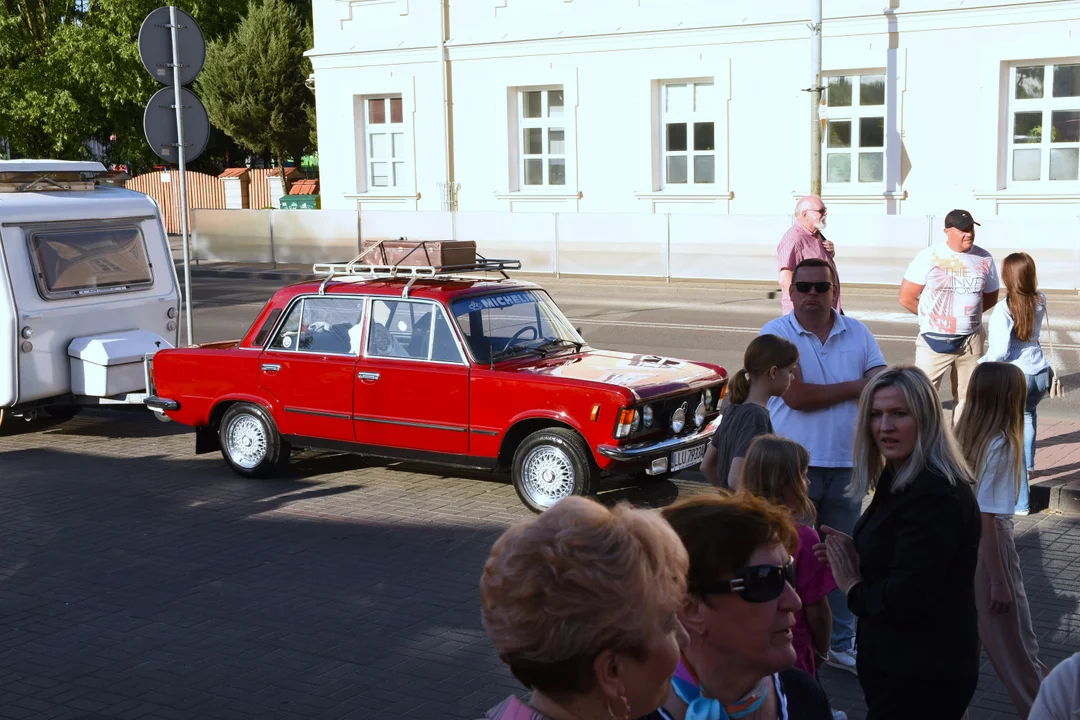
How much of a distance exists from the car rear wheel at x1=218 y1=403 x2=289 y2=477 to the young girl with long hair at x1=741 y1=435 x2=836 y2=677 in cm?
575

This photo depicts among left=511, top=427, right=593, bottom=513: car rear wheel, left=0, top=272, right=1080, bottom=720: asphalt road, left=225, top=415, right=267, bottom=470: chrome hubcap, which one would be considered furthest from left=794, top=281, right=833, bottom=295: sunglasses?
left=225, top=415, right=267, bottom=470: chrome hubcap

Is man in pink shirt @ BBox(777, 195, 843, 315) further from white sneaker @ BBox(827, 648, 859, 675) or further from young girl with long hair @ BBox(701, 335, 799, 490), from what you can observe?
white sneaker @ BBox(827, 648, 859, 675)

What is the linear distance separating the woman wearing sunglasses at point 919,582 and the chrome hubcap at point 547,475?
4.36 meters

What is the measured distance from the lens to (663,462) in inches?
321

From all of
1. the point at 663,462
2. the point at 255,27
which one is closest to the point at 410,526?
the point at 663,462

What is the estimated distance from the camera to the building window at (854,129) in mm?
25031

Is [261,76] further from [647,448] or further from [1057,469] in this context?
[1057,469]

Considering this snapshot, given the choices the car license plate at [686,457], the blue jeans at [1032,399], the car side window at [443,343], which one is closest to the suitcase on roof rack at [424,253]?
the car side window at [443,343]

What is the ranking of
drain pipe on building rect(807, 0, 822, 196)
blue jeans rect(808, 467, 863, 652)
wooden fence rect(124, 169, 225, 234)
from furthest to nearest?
wooden fence rect(124, 169, 225, 234), drain pipe on building rect(807, 0, 822, 196), blue jeans rect(808, 467, 863, 652)

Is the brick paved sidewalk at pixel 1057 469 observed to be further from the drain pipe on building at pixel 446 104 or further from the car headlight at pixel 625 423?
the drain pipe on building at pixel 446 104

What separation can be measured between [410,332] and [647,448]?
6.69ft

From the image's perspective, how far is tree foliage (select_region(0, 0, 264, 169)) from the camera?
34875mm

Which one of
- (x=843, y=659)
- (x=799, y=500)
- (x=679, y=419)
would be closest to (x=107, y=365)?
(x=679, y=419)

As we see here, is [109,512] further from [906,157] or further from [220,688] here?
[906,157]
